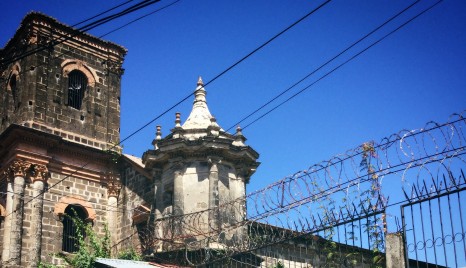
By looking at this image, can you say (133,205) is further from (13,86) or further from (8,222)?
(13,86)

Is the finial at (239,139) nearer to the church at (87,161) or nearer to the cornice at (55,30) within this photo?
the church at (87,161)

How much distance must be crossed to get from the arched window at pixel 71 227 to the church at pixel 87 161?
1.4 inches

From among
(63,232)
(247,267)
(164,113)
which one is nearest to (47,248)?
(63,232)

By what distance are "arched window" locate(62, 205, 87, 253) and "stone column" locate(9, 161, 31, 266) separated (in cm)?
161

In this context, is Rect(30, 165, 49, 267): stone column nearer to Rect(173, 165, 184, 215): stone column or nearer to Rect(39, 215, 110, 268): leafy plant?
Rect(39, 215, 110, 268): leafy plant

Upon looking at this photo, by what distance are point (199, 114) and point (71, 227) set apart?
587 centimetres

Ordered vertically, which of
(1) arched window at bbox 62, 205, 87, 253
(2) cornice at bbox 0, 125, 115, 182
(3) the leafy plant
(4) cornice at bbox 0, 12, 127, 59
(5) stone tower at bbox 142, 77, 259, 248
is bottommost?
(3) the leafy plant

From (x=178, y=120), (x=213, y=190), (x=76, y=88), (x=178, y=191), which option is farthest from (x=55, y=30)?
(x=213, y=190)

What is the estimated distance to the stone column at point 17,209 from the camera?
862 inches

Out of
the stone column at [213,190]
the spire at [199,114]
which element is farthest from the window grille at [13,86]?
the stone column at [213,190]

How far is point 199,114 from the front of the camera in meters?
24.0

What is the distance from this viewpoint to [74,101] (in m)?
26.4

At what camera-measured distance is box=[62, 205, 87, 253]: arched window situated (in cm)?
2378

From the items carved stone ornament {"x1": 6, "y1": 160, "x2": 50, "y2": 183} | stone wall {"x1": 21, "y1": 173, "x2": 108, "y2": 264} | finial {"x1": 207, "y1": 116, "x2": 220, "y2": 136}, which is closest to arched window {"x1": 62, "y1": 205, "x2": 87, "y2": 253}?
stone wall {"x1": 21, "y1": 173, "x2": 108, "y2": 264}
